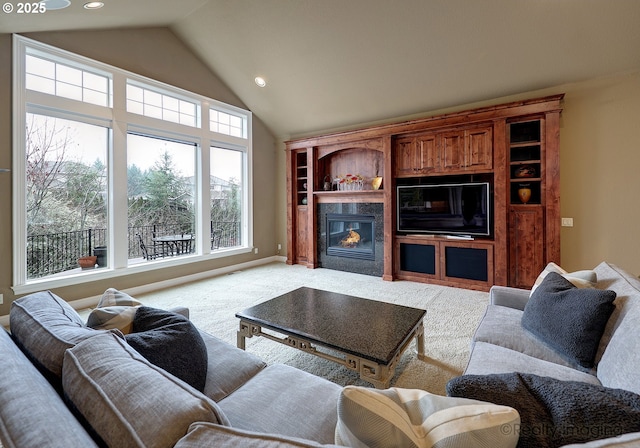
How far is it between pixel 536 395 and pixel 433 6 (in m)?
3.81

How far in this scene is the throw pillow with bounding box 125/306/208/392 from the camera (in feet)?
3.67

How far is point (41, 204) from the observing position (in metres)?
3.46

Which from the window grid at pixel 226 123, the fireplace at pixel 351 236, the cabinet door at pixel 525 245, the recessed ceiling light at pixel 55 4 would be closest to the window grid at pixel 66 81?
the recessed ceiling light at pixel 55 4

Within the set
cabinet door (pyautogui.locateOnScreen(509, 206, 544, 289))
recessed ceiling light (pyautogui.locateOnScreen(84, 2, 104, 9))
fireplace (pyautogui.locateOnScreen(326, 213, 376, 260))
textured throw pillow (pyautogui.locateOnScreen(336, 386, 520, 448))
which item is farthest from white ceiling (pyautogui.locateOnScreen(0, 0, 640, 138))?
textured throw pillow (pyautogui.locateOnScreen(336, 386, 520, 448))

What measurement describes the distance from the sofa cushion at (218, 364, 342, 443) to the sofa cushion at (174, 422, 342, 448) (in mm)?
474

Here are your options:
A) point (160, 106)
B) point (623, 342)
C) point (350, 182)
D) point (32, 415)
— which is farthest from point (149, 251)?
point (623, 342)

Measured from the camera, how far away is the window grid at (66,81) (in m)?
3.35

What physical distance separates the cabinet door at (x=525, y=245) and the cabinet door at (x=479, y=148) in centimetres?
77

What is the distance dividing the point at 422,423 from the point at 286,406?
0.63 m

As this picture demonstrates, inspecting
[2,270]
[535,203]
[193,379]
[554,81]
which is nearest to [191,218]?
[2,270]

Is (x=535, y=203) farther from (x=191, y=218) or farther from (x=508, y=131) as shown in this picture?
(x=191, y=218)

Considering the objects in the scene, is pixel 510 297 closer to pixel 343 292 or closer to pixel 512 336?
pixel 512 336

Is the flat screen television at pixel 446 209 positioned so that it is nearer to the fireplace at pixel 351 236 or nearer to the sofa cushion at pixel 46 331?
the fireplace at pixel 351 236

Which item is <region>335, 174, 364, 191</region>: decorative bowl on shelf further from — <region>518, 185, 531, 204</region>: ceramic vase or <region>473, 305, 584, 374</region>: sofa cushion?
<region>473, 305, 584, 374</region>: sofa cushion
